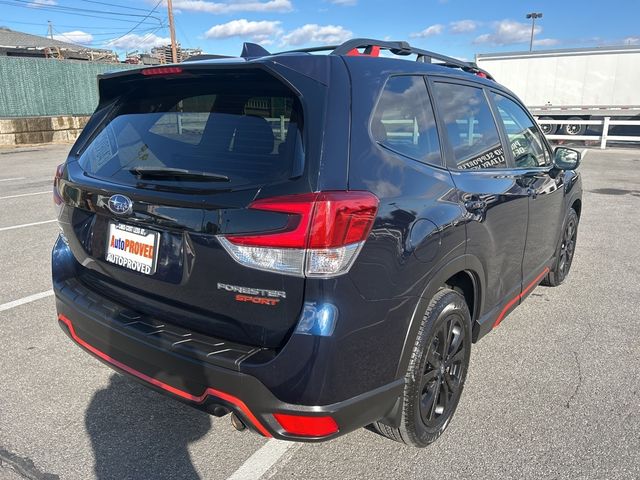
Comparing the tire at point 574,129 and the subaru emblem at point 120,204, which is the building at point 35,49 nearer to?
the tire at point 574,129

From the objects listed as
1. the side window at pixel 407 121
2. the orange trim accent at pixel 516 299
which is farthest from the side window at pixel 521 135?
the side window at pixel 407 121

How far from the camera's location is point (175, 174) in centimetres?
221

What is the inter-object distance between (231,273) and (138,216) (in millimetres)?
552

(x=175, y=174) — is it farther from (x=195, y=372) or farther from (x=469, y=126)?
(x=469, y=126)

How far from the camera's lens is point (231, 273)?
78.7 inches

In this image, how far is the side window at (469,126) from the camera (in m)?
2.77

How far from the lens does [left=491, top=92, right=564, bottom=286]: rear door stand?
3496 mm

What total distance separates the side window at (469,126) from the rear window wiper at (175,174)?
1.29 metres

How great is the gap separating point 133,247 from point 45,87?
2237cm

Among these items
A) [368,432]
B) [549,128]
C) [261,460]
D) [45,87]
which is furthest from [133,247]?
[549,128]

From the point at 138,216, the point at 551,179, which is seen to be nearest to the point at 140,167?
the point at 138,216

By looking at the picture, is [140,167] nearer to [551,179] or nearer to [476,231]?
[476,231]

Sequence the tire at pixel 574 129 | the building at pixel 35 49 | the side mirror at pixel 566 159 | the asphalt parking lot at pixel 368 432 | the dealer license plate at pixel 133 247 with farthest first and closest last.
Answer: the building at pixel 35 49, the tire at pixel 574 129, the side mirror at pixel 566 159, the asphalt parking lot at pixel 368 432, the dealer license plate at pixel 133 247

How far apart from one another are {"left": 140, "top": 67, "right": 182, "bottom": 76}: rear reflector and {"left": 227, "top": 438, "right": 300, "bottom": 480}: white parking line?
1851 millimetres
